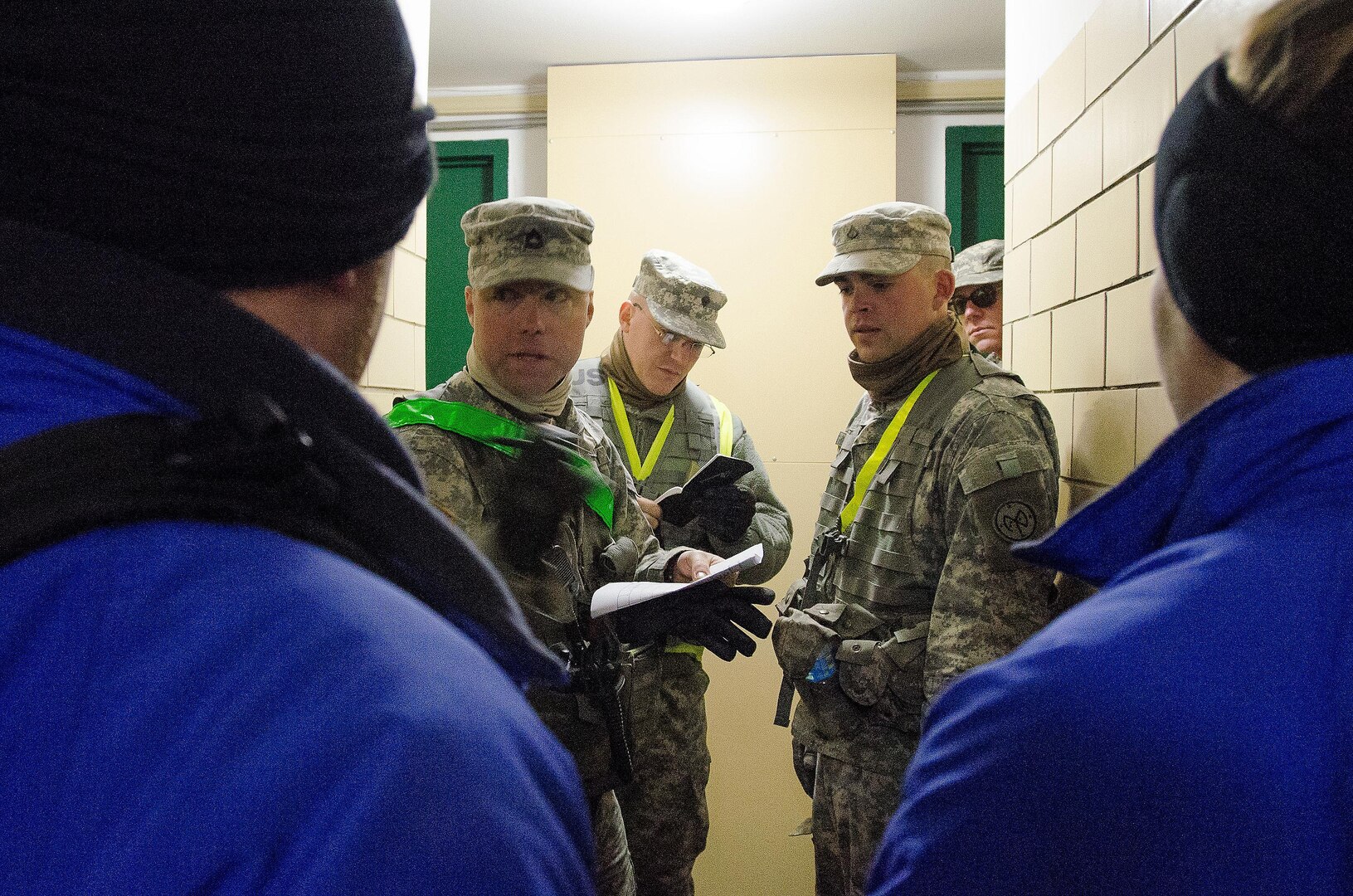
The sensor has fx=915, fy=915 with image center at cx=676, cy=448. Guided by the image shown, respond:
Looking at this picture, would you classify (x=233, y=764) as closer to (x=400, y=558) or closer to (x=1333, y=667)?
(x=400, y=558)

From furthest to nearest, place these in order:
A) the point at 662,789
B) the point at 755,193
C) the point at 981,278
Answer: the point at 755,193, the point at 981,278, the point at 662,789

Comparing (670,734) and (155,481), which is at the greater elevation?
(155,481)

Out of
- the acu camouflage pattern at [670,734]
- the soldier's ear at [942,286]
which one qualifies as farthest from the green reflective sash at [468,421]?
the soldier's ear at [942,286]

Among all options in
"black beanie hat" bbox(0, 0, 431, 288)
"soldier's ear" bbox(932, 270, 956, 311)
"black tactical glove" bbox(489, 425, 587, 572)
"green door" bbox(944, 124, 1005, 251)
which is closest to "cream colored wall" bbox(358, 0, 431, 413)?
"black tactical glove" bbox(489, 425, 587, 572)

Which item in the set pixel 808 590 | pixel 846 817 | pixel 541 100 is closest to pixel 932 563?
pixel 808 590

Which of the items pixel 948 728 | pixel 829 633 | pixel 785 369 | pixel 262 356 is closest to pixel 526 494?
pixel 829 633

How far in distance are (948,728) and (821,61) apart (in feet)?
11.9

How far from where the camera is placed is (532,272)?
183cm

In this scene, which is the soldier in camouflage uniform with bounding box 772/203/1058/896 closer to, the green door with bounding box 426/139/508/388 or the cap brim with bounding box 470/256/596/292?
the cap brim with bounding box 470/256/596/292

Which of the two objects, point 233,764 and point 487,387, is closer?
point 233,764

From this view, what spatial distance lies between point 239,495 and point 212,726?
9cm

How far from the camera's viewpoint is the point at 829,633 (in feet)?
6.42

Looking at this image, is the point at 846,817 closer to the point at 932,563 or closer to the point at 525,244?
the point at 932,563

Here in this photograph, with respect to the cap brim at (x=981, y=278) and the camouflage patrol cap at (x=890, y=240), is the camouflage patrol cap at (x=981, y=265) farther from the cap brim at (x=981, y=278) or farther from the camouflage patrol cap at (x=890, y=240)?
the camouflage patrol cap at (x=890, y=240)
